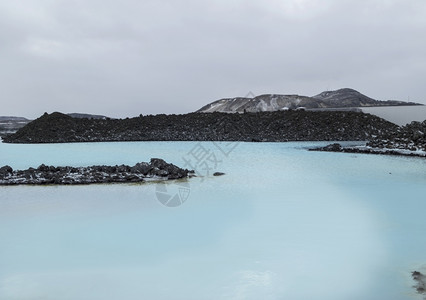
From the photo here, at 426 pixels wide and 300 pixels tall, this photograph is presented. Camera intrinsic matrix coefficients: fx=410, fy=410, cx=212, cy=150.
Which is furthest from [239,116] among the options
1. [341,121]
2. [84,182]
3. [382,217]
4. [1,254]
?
[1,254]

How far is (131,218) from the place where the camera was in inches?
335

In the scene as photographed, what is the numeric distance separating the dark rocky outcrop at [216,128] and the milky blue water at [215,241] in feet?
72.2

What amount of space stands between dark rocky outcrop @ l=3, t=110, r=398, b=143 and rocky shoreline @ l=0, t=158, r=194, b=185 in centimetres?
1943

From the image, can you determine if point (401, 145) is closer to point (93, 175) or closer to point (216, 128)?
point (93, 175)

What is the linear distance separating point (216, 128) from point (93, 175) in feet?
81.8

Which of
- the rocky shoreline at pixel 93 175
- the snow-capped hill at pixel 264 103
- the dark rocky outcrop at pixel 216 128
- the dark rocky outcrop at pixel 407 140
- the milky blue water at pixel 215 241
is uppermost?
the snow-capped hill at pixel 264 103

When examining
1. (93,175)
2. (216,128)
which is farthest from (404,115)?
(93,175)

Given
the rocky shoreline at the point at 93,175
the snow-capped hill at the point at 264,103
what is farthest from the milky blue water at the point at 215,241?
the snow-capped hill at the point at 264,103

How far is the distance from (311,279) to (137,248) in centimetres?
279

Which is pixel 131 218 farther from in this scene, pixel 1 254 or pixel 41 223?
pixel 1 254

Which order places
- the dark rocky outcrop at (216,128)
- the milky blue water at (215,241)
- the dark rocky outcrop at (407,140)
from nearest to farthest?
the milky blue water at (215,241), the dark rocky outcrop at (407,140), the dark rocky outcrop at (216,128)

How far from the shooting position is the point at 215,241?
6.83m

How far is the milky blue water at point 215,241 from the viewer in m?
4.91

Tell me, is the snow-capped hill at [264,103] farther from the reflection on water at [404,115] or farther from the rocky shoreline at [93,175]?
the rocky shoreline at [93,175]
